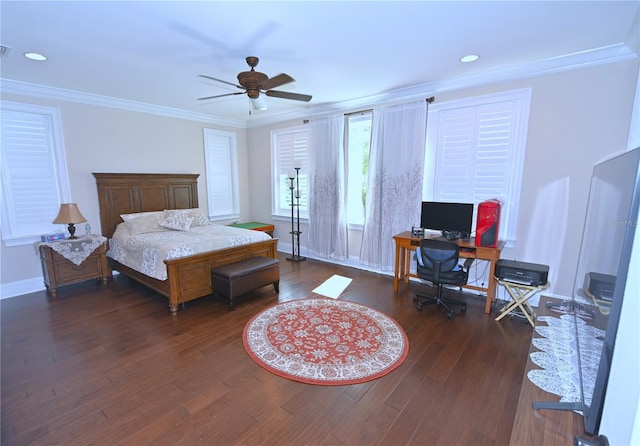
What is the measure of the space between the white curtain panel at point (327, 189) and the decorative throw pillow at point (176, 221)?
2140 millimetres

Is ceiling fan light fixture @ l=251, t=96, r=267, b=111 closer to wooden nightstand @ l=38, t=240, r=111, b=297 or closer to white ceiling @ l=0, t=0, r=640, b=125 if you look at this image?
white ceiling @ l=0, t=0, r=640, b=125

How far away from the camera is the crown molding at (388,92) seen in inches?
112

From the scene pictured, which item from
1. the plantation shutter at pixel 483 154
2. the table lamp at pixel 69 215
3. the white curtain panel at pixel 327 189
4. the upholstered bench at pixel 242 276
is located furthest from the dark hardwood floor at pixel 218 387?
the white curtain panel at pixel 327 189

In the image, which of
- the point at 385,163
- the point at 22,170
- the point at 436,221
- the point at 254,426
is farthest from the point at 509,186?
the point at 22,170

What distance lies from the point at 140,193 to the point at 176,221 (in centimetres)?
90

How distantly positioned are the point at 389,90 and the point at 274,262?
2961 millimetres

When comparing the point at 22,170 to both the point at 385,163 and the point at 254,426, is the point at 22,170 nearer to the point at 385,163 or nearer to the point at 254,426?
the point at 254,426

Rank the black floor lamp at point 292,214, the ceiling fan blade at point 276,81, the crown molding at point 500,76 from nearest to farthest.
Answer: the ceiling fan blade at point 276,81, the crown molding at point 500,76, the black floor lamp at point 292,214

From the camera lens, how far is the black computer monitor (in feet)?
11.8

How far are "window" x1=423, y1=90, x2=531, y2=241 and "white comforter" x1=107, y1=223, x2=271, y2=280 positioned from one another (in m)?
2.76

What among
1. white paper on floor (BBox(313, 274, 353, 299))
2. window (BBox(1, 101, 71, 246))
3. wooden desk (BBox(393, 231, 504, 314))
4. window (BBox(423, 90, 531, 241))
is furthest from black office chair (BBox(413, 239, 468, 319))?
window (BBox(1, 101, 71, 246))

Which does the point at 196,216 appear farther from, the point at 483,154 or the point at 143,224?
the point at 483,154

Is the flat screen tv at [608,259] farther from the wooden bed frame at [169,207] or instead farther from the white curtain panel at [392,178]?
the wooden bed frame at [169,207]

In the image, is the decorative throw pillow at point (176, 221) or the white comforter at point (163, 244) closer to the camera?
the white comforter at point (163, 244)
